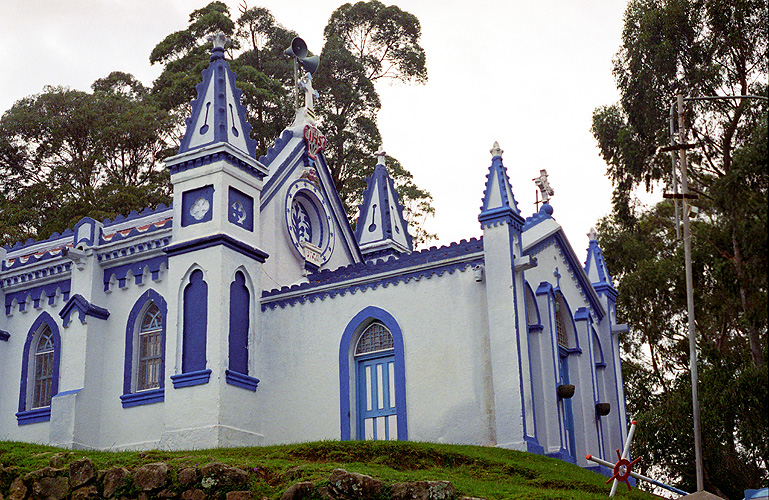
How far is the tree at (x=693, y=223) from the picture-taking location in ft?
80.8

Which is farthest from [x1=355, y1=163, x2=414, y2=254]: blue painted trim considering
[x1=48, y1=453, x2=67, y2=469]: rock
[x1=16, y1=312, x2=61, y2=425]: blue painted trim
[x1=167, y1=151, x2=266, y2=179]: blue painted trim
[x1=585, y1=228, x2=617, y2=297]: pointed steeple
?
[x1=48, y1=453, x2=67, y2=469]: rock

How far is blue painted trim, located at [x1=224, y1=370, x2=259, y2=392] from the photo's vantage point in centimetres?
1998

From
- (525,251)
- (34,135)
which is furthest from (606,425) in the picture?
(34,135)

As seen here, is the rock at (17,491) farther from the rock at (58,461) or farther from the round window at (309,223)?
the round window at (309,223)

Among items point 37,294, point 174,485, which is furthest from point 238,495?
point 37,294

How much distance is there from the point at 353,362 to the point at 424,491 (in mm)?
8297

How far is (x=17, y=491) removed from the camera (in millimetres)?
14227

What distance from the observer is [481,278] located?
19.2 metres

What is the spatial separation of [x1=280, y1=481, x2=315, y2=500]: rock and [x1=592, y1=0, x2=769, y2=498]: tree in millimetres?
12820

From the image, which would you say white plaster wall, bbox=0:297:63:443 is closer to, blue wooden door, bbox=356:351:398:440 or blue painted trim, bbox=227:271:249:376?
blue painted trim, bbox=227:271:249:376

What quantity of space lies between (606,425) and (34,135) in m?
27.3

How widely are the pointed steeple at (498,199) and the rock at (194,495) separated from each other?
869cm

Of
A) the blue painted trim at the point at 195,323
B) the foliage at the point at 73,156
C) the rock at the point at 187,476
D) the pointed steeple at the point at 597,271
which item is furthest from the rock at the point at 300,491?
the foliage at the point at 73,156

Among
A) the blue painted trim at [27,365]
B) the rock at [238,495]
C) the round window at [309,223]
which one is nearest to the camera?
the rock at [238,495]
